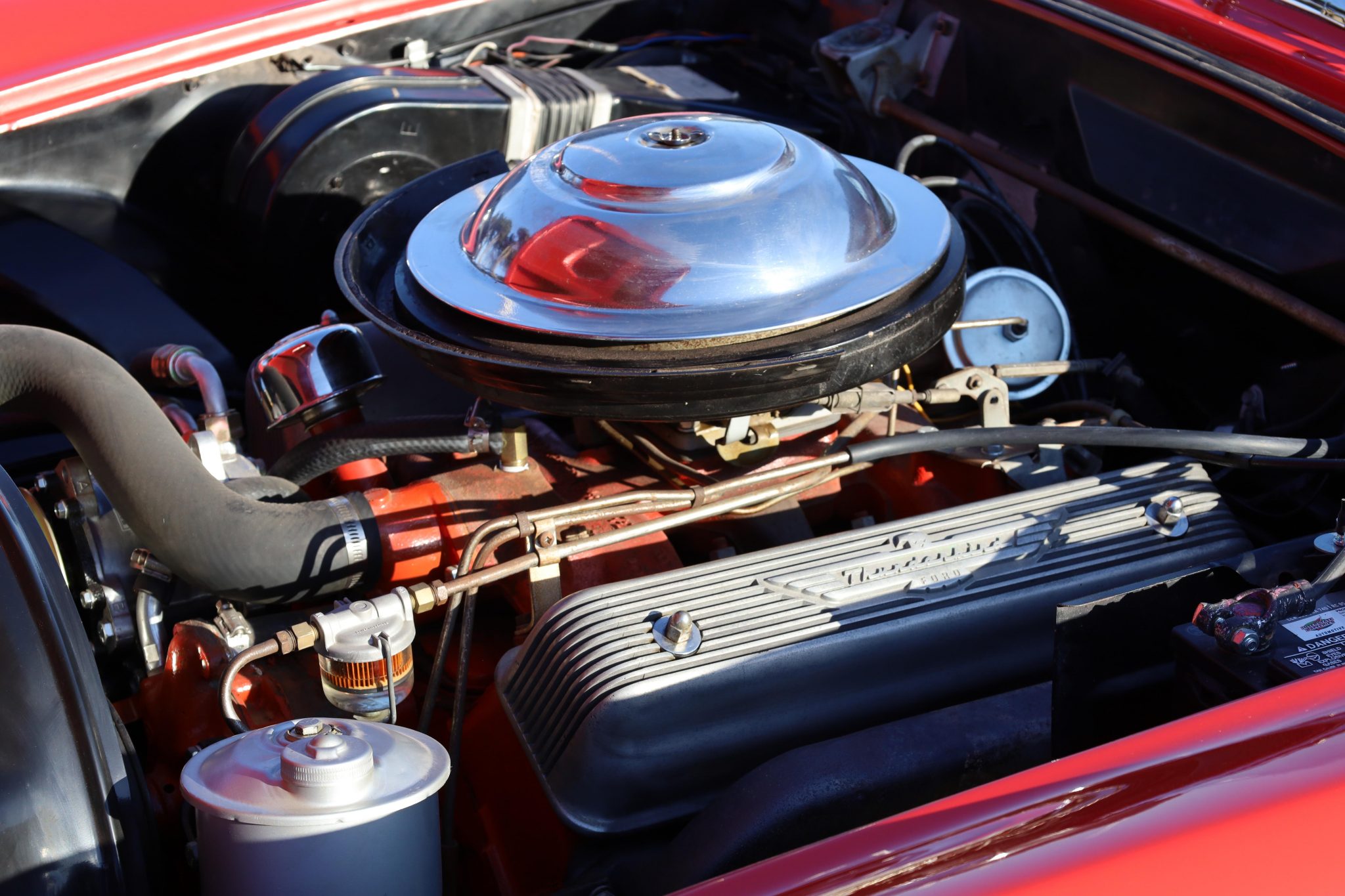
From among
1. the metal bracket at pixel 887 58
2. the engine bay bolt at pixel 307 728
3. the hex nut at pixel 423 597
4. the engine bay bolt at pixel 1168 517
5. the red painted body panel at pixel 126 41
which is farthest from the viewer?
the metal bracket at pixel 887 58

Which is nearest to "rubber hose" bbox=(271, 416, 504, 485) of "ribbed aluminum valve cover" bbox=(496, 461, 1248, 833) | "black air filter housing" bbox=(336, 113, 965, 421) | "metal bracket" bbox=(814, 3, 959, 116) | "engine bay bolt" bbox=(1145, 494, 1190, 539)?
"black air filter housing" bbox=(336, 113, 965, 421)

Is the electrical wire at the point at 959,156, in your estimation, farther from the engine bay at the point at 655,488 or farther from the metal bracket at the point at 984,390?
the metal bracket at the point at 984,390

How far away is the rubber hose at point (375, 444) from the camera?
1291 millimetres

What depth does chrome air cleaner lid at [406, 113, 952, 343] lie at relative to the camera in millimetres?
1104

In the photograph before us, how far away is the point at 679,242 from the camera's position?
3.68 feet

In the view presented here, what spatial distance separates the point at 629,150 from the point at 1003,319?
65 centimetres

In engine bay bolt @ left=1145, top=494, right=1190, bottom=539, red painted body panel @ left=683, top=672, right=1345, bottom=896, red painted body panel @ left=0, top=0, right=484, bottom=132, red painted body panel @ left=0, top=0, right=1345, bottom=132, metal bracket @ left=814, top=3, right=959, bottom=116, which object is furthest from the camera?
metal bracket @ left=814, top=3, right=959, bottom=116

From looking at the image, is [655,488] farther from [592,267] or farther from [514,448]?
[592,267]

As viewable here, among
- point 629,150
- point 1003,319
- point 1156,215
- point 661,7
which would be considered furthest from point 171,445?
point 661,7

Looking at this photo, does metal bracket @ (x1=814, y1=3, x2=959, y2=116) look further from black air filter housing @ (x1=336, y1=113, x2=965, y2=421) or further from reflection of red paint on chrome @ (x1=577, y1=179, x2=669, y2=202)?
reflection of red paint on chrome @ (x1=577, y1=179, x2=669, y2=202)

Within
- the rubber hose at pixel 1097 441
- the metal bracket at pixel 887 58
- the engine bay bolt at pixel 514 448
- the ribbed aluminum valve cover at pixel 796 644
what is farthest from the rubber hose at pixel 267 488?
the metal bracket at pixel 887 58

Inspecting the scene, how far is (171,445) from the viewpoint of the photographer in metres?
1.20

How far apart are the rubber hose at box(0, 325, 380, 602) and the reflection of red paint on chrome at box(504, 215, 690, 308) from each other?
0.31m

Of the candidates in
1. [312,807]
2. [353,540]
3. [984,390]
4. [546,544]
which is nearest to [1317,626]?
[984,390]
